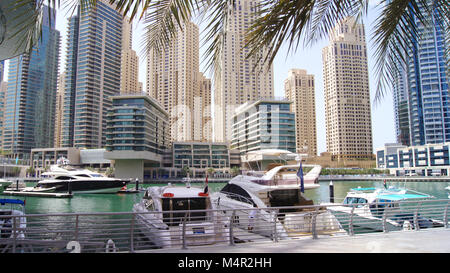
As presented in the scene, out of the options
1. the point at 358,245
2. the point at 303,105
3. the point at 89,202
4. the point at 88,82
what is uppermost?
the point at 88,82

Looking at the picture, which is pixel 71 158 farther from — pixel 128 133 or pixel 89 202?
pixel 89 202

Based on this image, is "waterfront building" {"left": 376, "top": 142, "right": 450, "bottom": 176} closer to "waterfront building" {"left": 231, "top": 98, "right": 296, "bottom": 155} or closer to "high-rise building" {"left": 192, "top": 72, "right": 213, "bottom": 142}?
"waterfront building" {"left": 231, "top": 98, "right": 296, "bottom": 155}

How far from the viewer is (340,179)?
103 m

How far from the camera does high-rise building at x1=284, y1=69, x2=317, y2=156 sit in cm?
17288

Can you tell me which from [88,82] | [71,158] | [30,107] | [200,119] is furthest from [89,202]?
[30,107]

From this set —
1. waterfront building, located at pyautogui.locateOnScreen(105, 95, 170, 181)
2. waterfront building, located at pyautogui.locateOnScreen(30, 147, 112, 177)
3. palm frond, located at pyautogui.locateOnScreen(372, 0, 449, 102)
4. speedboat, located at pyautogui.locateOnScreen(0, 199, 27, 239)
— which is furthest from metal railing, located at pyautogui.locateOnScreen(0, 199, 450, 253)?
waterfront building, located at pyautogui.locateOnScreen(30, 147, 112, 177)

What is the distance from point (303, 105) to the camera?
175625 millimetres

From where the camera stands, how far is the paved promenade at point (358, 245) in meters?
5.98

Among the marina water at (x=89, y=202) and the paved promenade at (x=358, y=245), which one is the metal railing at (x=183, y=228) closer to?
the paved promenade at (x=358, y=245)

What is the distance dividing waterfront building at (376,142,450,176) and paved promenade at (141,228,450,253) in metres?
114

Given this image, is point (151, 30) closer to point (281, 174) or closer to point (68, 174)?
point (281, 174)

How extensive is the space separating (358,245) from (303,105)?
17571cm
